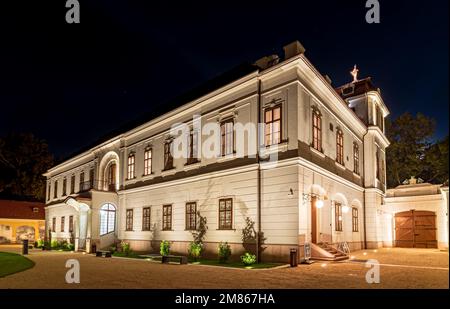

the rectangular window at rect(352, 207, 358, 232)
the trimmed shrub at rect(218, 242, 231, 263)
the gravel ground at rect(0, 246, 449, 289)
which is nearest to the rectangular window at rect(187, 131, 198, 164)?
the trimmed shrub at rect(218, 242, 231, 263)

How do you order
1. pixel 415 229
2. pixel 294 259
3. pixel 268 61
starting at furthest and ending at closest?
pixel 415 229, pixel 268 61, pixel 294 259

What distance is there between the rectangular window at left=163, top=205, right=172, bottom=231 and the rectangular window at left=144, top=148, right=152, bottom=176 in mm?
3230

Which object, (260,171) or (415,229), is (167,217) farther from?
(415,229)

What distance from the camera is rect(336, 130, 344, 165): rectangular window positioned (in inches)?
851

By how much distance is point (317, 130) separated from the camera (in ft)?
62.1

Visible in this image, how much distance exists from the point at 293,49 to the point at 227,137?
208 inches

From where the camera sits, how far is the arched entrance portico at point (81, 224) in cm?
2639

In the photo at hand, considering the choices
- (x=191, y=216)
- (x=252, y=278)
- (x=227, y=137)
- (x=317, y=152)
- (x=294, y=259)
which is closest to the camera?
(x=252, y=278)

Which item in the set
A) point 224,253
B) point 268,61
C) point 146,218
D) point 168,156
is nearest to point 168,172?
point 168,156
